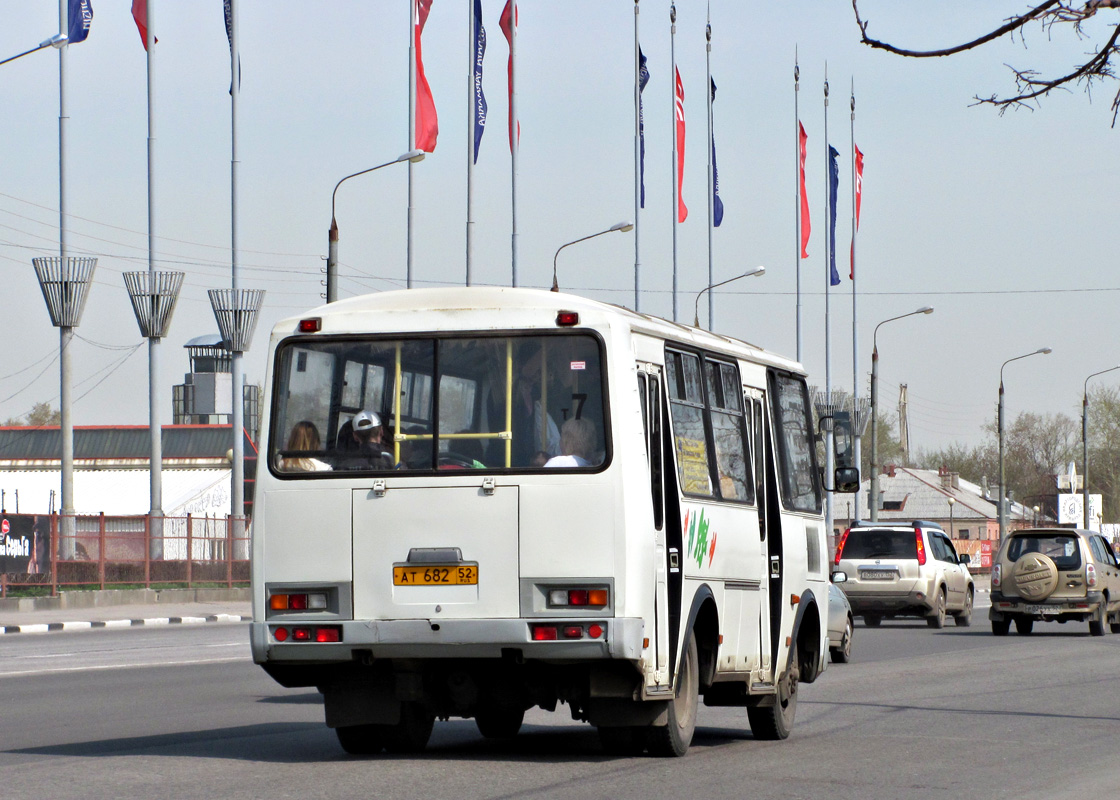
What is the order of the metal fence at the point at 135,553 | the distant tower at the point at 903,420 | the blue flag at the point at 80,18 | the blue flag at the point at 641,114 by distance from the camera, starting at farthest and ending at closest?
1. the distant tower at the point at 903,420
2. the blue flag at the point at 641,114
3. the blue flag at the point at 80,18
4. the metal fence at the point at 135,553

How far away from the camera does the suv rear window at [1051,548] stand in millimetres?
28531

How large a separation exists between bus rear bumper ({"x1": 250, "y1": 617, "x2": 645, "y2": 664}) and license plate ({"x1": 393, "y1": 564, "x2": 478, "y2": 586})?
0.23m

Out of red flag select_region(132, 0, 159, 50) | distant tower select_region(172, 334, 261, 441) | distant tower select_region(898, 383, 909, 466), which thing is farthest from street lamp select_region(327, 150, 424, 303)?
distant tower select_region(898, 383, 909, 466)

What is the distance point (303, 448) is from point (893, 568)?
21319 millimetres

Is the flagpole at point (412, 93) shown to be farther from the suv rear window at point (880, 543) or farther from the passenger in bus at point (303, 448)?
the passenger in bus at point (303, 448)

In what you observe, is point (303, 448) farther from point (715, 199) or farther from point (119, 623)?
point (715, 199)

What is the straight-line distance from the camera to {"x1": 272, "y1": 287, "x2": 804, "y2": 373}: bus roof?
1020 centimetres

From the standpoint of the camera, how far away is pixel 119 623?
32.1 meters

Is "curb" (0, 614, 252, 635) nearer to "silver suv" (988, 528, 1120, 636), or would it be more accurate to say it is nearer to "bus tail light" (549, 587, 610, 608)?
"silver suv" (988, 528, 1120, 636)

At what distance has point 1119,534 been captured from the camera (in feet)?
345

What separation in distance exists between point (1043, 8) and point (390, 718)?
6.07m

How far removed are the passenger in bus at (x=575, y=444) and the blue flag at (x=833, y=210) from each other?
5047 cm

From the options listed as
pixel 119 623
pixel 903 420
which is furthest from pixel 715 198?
pixel 903 420

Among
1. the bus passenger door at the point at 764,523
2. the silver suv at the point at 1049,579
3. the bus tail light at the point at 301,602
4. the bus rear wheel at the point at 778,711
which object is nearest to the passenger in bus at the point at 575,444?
the bus tail light at the point at 301,602
